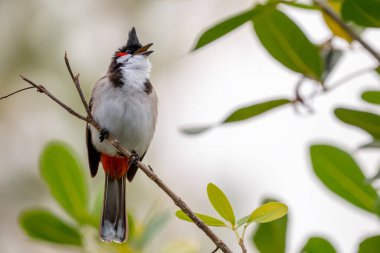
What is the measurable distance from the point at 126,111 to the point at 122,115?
0.09ft

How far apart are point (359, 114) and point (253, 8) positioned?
42cm

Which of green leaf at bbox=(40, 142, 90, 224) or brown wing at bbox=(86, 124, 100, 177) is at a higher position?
green leaf at bbox=(40, 142, 90, 224)

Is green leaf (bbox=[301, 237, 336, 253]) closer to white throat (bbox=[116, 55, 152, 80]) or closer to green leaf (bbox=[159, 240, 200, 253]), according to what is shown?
green leaf (bbox=[159, 240, 200, 253])

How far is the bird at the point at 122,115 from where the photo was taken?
3395 mm

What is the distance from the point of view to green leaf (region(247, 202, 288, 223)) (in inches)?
69.7

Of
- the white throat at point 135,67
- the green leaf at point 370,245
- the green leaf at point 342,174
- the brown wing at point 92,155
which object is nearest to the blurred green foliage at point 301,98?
the green leaf at point 342,174

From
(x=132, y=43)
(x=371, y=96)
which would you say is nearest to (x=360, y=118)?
(x=371, y=96)

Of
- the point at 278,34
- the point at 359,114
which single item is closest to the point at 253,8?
the point at 278,34

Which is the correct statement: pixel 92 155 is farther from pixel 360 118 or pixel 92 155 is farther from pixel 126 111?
pixel 360 118

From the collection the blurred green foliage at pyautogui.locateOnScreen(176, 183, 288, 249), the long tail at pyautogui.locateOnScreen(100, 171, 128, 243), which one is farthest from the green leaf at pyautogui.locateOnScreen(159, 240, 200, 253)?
the blurred green foliage at pyautogui.locateOnScreen(176, 183, 288, 249)

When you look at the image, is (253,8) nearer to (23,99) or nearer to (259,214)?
(259,214)

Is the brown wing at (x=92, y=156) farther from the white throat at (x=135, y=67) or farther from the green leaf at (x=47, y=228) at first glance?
the green leaf at (x=47, y=228)

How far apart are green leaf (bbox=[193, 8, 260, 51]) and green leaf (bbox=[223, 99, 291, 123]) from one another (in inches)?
10.8

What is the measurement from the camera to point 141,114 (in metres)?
3.45
